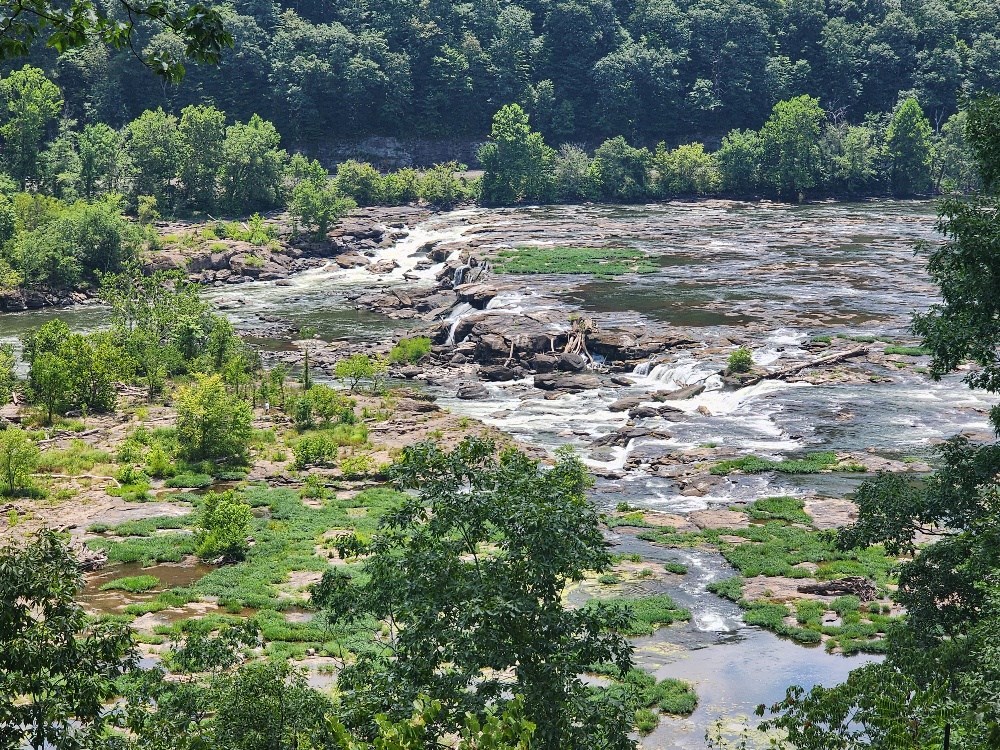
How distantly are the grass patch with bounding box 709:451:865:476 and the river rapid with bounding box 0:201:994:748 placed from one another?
0.55m

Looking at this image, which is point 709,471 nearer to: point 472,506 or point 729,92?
point 472,506

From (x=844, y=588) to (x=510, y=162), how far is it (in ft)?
338

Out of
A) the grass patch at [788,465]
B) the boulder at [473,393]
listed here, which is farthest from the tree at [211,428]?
the grass patch at [788,465]

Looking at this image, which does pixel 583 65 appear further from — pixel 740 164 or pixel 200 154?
pixel 200 154

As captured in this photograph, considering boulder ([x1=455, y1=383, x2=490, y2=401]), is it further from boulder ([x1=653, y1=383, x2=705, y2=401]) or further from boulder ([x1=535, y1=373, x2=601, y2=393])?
boulder ([x1=653, y1=383, x2=705, y2=401])

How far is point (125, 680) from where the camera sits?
85.1 feet

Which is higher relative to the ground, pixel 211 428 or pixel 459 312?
pixel 459 312

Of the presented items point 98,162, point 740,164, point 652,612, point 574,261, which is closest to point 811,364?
point 652,612

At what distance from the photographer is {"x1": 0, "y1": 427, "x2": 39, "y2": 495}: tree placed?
135 feet

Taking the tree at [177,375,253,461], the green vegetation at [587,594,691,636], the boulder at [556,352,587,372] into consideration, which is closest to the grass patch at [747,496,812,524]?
the green vegetation at [587,594,691,636]

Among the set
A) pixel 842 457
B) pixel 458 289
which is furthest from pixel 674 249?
pixel 842 457

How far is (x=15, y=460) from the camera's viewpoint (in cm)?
4166

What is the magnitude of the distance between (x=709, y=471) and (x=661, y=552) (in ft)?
28.5

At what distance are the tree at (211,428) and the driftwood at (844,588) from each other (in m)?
24.3
